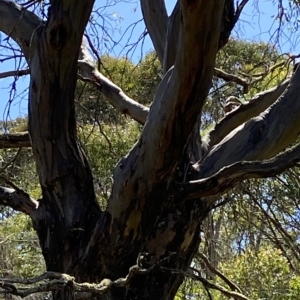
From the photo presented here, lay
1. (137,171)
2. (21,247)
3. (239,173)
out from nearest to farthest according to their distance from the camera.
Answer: (239,173) → (137,171) → (21,247)

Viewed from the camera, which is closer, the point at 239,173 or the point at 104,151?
the point at 239,173

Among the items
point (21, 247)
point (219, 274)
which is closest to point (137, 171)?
point (219, 274)

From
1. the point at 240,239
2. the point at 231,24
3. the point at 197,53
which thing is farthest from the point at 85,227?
the point at 240,239

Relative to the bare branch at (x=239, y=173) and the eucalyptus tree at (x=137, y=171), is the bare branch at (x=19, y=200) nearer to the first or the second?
the eucalyptus tree at (x=137, y=171)

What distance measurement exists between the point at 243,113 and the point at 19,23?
101cm

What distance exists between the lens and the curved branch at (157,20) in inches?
111

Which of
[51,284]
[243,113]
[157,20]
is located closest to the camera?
[51,284]

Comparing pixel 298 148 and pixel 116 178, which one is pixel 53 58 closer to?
pixel 116 178

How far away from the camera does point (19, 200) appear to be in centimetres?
233

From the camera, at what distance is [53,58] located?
2092mm

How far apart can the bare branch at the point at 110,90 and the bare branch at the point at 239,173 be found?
3.05 feet

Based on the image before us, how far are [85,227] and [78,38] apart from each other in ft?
2.15

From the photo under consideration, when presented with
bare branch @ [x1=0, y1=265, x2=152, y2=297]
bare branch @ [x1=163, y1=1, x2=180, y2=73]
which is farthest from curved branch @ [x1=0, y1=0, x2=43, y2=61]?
bare branch @ [x1=0, y1=265, x2=152, y2=297]

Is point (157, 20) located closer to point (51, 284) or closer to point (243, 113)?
point (243, 113)
